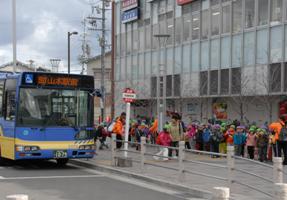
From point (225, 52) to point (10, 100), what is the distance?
59.2 ft

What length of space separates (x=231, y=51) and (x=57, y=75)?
16600mm

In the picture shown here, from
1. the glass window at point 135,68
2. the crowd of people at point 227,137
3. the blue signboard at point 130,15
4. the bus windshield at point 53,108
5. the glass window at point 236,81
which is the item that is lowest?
the crowd of people at point 227,137

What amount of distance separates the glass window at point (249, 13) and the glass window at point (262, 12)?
564mm

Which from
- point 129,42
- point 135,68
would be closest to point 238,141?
point 135,68

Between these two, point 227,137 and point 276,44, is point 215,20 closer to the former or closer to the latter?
point 276,44

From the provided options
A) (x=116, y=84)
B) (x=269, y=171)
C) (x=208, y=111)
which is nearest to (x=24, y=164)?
(x=269, y=171)

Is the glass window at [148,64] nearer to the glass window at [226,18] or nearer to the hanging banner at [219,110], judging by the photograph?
the hanging banner at [219,110]

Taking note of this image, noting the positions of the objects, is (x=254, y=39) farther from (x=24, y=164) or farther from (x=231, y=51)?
(x=24, y=164)

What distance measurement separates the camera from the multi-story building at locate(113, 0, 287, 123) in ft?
94.3

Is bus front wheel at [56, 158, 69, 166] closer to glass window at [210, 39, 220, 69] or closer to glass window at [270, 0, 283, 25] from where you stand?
glass window at [270, 0, 283, 25]

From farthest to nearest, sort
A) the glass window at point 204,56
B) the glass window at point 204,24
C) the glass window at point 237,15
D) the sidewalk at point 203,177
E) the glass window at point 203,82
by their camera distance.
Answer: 1. the glass window at point 204,24
2. the glass window at point 204,56
3. the glass window at point 203,82
4. the glass window at point 237,15
5. the sidewalk at point 203,177

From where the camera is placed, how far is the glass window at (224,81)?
105ft

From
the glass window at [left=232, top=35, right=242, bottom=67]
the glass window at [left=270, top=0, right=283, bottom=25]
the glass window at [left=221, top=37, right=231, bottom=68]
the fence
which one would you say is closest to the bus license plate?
the fence

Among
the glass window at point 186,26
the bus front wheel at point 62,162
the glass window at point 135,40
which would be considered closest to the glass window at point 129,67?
the glass window at point 135,40
